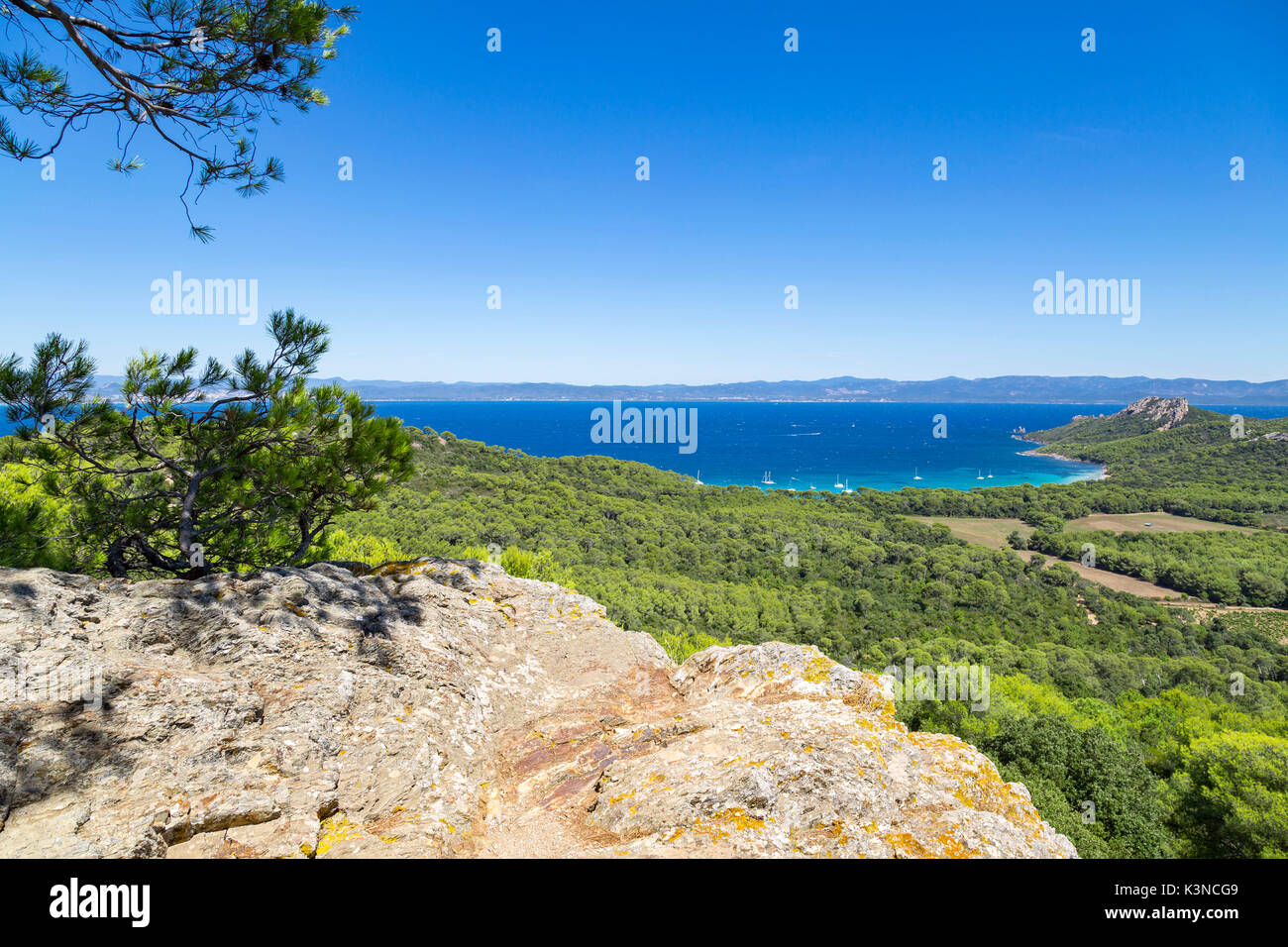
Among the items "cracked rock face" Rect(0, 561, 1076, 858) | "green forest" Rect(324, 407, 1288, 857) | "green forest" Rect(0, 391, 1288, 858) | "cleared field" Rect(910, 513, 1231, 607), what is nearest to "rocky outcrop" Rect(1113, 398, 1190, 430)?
"green forest" Rect(0, 391, 1288, 858)

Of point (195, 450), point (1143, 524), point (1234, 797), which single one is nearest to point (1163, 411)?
point (1143, 524)

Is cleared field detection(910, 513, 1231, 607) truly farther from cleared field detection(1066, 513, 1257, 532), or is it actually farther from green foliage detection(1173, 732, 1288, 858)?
green foliage detection(1173, 732, 1288, 858)

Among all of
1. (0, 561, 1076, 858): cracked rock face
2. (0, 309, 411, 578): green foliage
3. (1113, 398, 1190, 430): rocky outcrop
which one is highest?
(1113, 398, 1190, 430): rocky outcrop

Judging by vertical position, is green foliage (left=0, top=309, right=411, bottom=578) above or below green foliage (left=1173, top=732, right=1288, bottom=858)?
above

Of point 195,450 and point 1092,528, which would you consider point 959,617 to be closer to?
point 195,450

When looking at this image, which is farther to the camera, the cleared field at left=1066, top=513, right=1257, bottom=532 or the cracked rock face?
the cleared field at left=1066, top=513, right=1257, bottom=532

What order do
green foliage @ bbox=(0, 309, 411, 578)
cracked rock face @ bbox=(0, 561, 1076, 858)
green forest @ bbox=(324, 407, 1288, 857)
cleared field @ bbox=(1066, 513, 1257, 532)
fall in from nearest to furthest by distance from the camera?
cracked rock face @ bbox=(0, 561, 1076, 858) < green foliage @ bbox=(0, 309, 411, 578) < green forest @ bbox=(324, 407, 1288, 857) < cleared field @ bbox=(1066, 513, 1257, 532)

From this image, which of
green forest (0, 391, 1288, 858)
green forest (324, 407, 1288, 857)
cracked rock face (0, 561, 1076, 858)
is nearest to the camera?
cracked rock face (0, 561, 1076, 858)

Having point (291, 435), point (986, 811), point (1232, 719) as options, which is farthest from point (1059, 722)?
point (291, 435)

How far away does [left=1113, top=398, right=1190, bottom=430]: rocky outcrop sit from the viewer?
530 ft

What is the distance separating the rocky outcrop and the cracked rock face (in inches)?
8493

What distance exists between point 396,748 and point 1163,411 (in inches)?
9374

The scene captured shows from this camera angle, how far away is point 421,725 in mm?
4770
